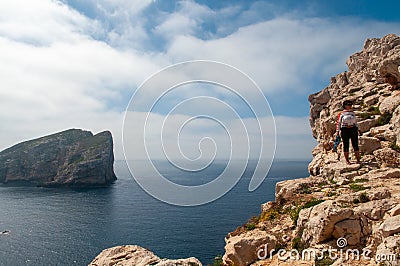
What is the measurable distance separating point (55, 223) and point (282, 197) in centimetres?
9724

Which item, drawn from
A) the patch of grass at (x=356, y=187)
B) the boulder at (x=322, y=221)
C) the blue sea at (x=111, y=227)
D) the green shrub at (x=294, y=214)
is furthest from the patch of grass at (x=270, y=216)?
the blue sea at (x=111, y=227)

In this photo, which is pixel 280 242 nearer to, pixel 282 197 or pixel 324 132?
pixel 282 197

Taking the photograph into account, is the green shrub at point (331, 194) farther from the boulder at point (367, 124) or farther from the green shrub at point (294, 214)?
the boulder at point (367, 124)

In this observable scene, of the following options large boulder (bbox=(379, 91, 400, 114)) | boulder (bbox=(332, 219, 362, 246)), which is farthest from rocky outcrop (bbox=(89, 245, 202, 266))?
large boulder (bbox=(379, 91, 400, 114))

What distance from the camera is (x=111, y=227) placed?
85.0 metres

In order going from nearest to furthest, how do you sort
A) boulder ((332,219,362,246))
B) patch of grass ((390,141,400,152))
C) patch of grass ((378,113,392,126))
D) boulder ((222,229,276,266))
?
1. boulder ((332,219,362,246))
2. boulder ((222,229,276,266))
3. patch of grass ((390,141,400,152))
4. patch of grass ((378,113,392,126))

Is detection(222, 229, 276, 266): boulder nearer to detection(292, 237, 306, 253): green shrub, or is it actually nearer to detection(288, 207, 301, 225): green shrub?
detection(292, 237, 306, 253): green shrub

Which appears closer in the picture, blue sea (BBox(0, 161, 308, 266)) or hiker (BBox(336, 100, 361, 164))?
hiker (BBox(336, 100, 361, 164))

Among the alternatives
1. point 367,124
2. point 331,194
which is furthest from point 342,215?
point 367,124

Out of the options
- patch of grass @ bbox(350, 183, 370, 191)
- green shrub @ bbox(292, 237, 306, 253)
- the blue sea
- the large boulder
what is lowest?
the blue sea

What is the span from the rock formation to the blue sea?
4633 centimetres

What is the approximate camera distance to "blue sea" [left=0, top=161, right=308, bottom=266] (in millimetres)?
64438

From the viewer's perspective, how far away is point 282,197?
47.9ft

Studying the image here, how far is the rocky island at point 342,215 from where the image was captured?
8.38 m
